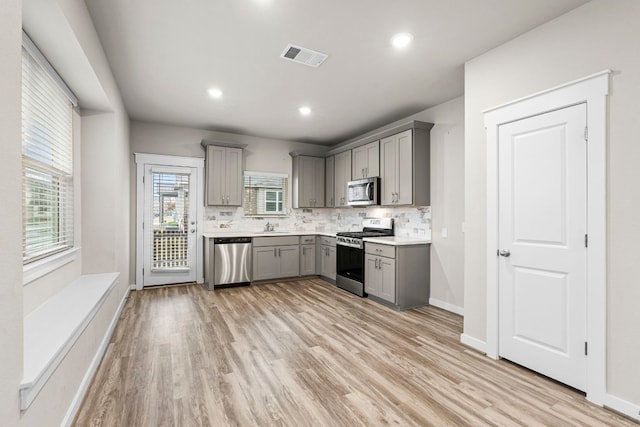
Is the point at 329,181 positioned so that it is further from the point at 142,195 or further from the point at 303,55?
the point at 303,55

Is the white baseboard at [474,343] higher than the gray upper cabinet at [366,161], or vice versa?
the gray upper cabinet at [366,161]

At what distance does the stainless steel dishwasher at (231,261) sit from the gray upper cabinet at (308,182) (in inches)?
54.8

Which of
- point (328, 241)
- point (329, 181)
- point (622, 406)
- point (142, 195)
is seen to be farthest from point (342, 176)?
point (622, 406)

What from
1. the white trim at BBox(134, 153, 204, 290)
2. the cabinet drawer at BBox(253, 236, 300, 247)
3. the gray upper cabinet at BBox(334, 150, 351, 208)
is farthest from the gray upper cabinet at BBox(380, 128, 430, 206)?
the white trim at BBox(134, 153, 204, 290)

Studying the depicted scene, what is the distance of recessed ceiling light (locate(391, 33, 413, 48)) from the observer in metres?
2.54

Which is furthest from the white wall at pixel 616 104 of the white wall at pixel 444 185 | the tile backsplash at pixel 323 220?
the tile backsplash at pixel 323 220

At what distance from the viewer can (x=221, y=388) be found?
2180mm

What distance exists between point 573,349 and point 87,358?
3451 millimetres

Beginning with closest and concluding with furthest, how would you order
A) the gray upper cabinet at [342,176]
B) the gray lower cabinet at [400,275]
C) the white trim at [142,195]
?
the gray lower cabinet at [400,275] < the white trim at [142,195] < the gray upper cabinet at [342,176]

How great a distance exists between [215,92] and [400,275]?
3.23 metres

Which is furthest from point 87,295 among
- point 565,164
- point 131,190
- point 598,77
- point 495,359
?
point 598,77

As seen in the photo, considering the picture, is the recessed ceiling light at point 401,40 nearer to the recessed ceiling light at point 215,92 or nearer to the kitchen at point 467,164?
the kitchen at point 467,164

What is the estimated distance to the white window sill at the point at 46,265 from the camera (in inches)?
74.6

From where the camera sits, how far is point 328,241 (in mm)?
5500
